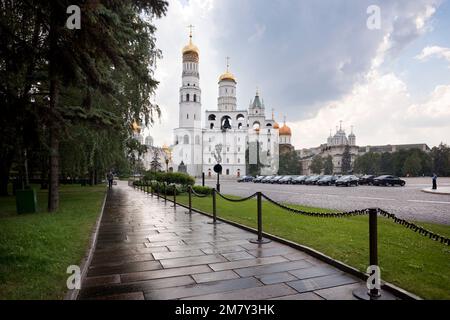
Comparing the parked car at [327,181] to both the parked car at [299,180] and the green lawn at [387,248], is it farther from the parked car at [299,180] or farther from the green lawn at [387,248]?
the green lawn at [387,248]

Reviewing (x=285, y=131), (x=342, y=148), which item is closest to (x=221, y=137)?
(x=285, y=131)

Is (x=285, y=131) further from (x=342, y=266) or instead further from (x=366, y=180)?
(x=342, y=266)

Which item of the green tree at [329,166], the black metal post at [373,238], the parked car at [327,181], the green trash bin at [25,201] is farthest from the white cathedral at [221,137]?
the black metal post at [373,238]

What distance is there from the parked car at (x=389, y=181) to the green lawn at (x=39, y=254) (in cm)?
3846

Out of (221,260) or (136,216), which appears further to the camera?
(136,216)

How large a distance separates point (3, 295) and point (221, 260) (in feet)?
10.8

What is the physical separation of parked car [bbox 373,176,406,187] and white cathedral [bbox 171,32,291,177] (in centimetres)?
5497

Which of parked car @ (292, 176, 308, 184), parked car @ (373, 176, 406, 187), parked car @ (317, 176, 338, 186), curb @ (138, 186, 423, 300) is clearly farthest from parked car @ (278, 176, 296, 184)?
curb @ (138, 186, 423, 300)

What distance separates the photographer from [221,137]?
9519cm

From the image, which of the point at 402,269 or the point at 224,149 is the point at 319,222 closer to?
the point at 402,269

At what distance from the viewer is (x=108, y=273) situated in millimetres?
5133

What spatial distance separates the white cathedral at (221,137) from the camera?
299 feet

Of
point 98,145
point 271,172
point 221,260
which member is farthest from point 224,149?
point 221,260

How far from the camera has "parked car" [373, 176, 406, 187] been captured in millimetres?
38656
